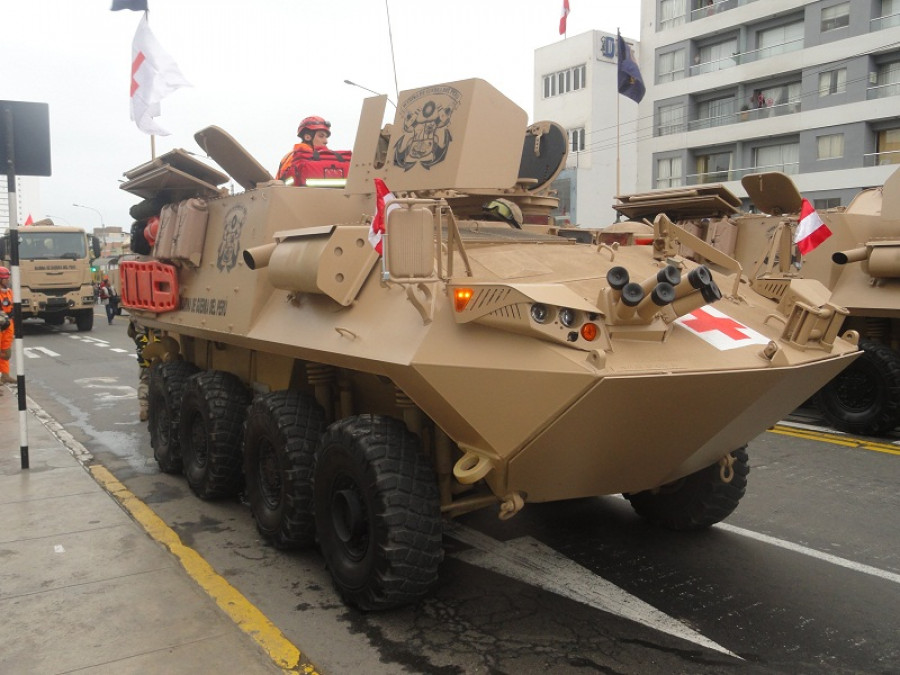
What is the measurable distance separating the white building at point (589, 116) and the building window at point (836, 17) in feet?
28.1

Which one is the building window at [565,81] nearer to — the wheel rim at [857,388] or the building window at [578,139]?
the building window at [578,139]

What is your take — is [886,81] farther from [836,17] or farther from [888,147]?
[836,17]

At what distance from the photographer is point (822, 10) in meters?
27.3

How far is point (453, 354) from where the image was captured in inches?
139

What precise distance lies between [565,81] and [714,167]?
328 inches

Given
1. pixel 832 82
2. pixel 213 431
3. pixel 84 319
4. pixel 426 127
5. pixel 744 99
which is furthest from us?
pixel 744 99

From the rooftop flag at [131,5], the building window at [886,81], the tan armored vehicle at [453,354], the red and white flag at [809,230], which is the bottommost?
the tan armored vehicle at [453,354]

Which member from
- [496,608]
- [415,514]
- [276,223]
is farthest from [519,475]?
[276,223]

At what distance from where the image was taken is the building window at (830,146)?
26922 millimetres

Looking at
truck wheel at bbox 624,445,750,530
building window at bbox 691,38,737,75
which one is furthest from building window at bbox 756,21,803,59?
truck wheel at bbox 624,445,750,530

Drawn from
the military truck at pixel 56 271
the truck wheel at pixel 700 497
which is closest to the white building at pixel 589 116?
the military truck at pixel 56 271

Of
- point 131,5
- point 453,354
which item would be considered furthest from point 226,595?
point 131,5

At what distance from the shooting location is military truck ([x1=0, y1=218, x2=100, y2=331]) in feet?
69.5

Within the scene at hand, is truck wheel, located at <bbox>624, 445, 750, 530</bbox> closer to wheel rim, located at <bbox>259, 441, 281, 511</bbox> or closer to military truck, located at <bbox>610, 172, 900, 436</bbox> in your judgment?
wheel rim, located at <bbox>259, 441, 281, 511</bbox>
